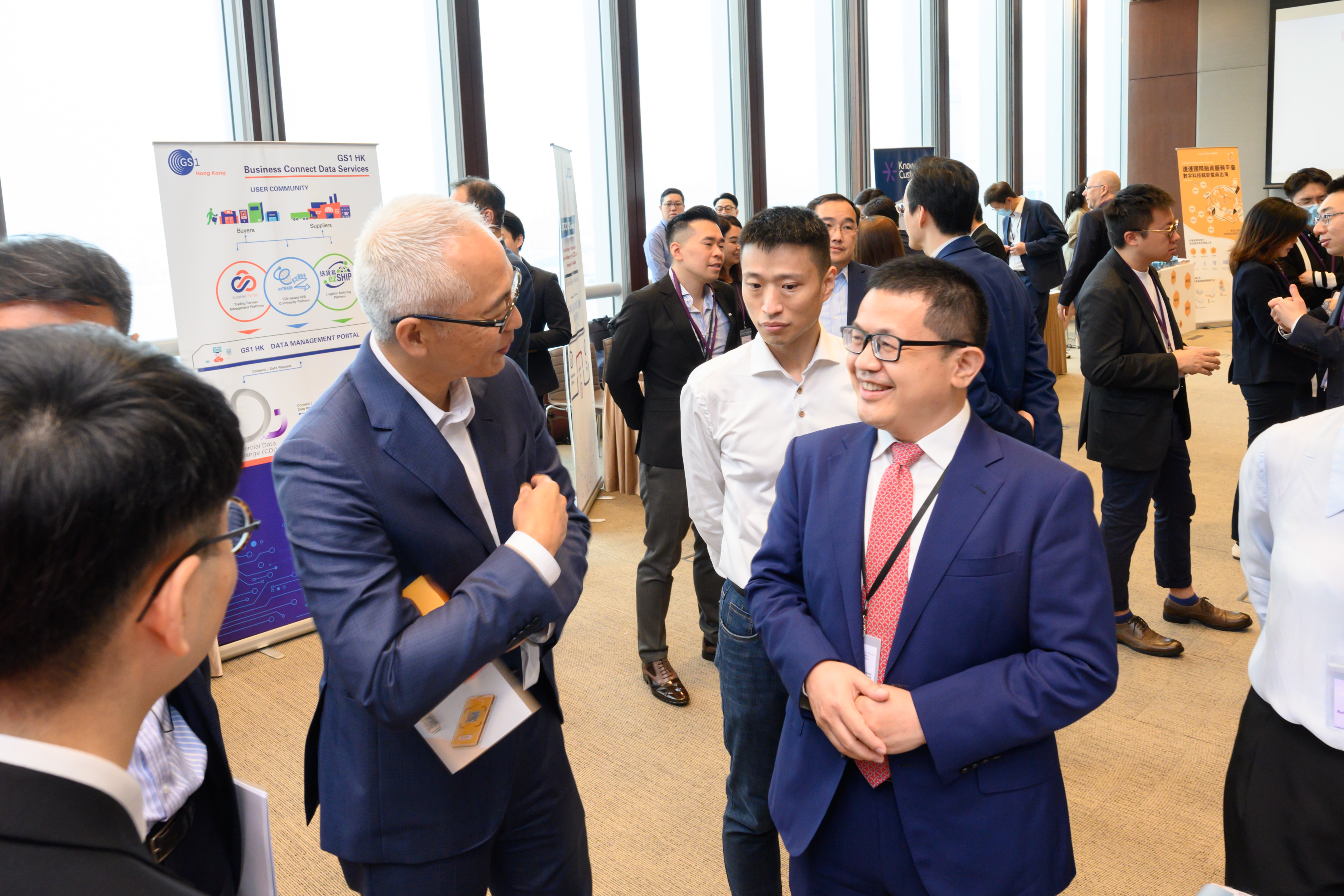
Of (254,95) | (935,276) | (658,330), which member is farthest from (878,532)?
(254,95)

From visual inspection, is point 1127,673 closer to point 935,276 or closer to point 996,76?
point 935,276

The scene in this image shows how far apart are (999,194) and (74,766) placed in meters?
9.76

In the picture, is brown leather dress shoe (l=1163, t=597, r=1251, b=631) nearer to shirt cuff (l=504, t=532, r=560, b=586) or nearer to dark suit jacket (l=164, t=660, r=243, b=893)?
shirt cuff (l=504, t=532, r=560, b=586)

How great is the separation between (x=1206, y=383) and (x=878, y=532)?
27.4ft

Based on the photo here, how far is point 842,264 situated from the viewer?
12.6 feet

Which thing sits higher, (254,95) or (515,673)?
(254,95)

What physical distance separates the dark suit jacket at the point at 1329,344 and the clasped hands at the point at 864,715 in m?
3.12

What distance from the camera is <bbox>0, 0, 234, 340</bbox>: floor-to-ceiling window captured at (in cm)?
466

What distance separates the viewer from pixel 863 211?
6.15m

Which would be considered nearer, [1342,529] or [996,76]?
[1342,529]

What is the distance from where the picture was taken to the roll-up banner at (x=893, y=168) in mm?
8523

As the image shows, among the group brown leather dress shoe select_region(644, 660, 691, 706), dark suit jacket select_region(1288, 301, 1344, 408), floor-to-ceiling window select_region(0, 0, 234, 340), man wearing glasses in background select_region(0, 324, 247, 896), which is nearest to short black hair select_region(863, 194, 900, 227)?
dark suit jacket select_region(1288, 301, 1344, 408)

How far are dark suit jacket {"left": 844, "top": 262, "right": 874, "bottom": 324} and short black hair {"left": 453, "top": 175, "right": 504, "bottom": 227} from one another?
1.83m

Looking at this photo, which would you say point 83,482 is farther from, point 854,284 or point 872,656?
point 854,284
